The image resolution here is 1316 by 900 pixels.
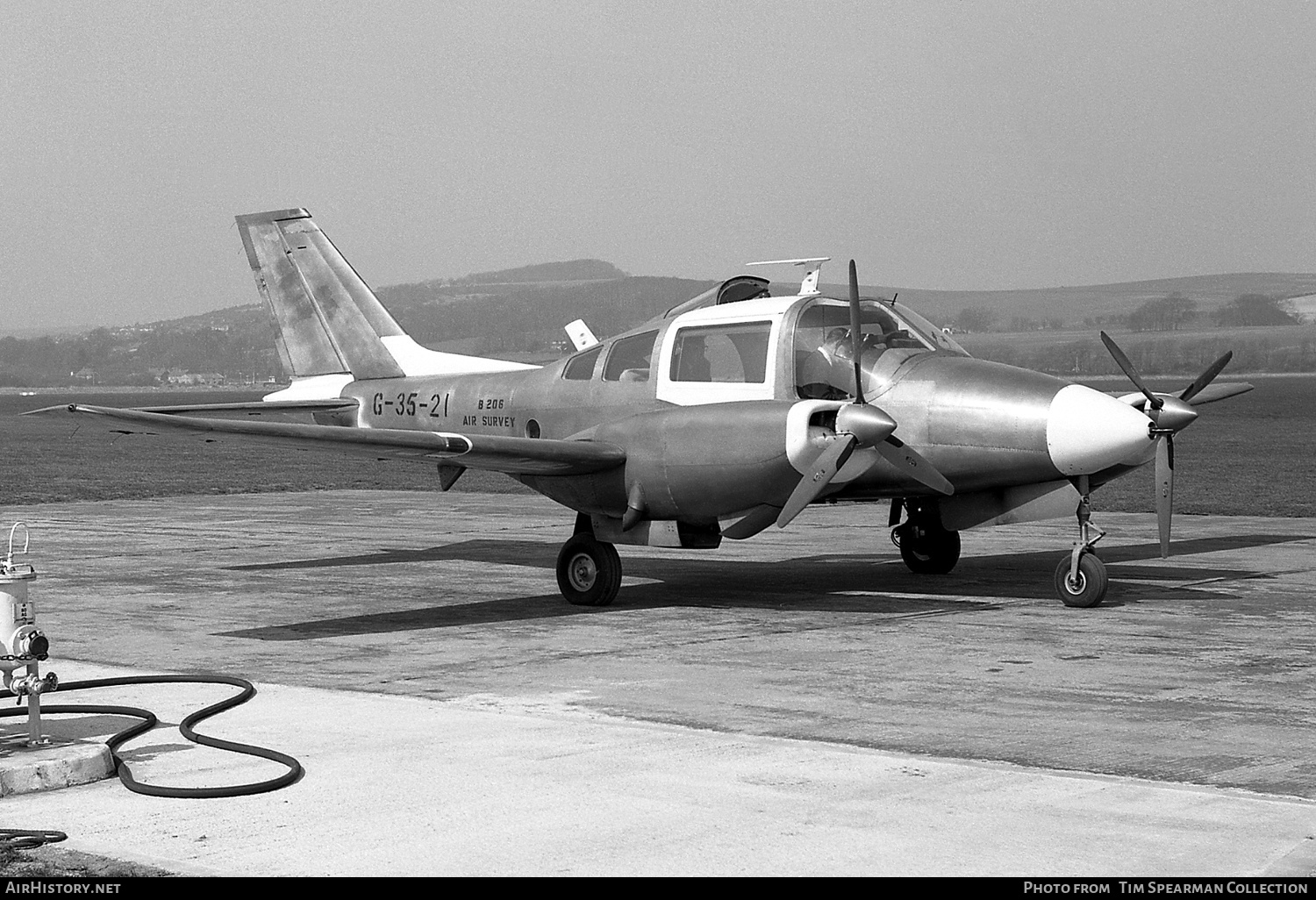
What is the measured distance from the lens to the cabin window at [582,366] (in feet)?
53.6

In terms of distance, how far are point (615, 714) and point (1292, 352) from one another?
617ft

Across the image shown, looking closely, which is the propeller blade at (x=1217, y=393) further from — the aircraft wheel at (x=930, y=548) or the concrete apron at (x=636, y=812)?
the concrete apron at (x=636, y=812)

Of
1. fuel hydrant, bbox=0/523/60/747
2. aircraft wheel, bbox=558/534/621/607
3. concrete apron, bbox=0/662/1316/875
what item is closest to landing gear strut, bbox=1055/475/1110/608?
aircraft wheel, bbox=558/534/621/607

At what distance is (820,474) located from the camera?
13.2m

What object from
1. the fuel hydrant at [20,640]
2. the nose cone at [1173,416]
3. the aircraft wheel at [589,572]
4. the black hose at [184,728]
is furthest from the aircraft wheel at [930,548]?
the fuel hydrant at [20,640]

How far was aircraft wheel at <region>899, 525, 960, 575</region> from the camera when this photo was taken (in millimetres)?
17172

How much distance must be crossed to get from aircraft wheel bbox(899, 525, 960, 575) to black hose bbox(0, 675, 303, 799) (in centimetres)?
878

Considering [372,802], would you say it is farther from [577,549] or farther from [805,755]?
[577,549]

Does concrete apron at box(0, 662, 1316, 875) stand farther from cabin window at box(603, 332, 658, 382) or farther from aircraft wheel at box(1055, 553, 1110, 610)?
cabin window at box(603, 332, 658, 382)

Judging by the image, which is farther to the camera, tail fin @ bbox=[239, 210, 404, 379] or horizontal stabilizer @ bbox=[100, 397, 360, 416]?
tail fin @ bbox=[239, 210, 404, 379]

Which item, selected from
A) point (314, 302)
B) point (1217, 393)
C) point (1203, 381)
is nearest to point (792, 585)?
point (1203, 381)

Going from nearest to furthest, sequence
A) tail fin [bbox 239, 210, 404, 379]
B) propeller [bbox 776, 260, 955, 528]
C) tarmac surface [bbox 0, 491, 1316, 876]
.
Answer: tarmac surface [bbox 0, 491, 1316, 876] < propeller [bbox 776, 260, 955, 528] < tail fin [bbox 239, 210, 404, 379]

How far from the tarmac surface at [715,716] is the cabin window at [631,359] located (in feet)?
7.66
